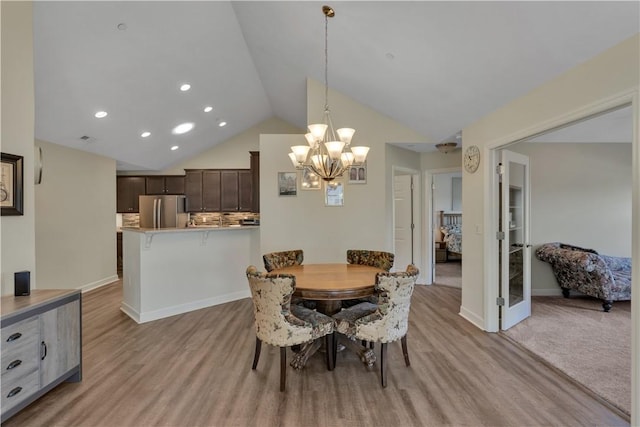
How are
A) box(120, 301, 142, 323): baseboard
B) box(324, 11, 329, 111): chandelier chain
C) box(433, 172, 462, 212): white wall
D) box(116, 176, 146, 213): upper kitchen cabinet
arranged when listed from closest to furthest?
box(324, 11, 329, 111): chandelier chain, box(120, 301, 142, 323): baseboard, box(116, 176, 146, 213): upper kitchen cabinet, box(433, 172, 462, 212): white wall

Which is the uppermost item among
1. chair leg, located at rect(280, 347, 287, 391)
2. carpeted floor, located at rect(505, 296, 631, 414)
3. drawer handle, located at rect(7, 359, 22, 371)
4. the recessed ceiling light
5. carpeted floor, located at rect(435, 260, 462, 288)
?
the recessed ceiling light

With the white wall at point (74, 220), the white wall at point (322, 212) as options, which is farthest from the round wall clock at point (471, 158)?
the white wall at point (74, 220)

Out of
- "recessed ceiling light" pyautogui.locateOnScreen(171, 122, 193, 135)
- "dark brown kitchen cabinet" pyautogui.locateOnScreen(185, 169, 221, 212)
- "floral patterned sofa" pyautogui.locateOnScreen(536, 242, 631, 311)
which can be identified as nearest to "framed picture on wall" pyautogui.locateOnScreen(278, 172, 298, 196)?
"recessed ceiling light" pyautogui.locateOnScreen(171, 122, 193, 135)

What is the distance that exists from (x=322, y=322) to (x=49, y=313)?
197 centimetres

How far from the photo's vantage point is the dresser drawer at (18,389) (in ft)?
6.13

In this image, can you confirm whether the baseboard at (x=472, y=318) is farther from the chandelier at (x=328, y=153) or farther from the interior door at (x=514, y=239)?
the chandelier at (x=328, y=153)

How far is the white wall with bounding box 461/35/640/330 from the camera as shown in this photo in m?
1.93

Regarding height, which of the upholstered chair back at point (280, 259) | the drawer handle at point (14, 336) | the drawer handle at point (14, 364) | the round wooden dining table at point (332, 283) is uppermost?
the upholstered chair back at point (280, 259)

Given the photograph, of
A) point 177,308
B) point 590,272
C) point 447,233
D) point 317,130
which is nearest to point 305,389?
point 317,130

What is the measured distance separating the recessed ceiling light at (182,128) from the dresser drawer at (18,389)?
4.56 m

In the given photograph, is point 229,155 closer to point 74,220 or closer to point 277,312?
point 74,220

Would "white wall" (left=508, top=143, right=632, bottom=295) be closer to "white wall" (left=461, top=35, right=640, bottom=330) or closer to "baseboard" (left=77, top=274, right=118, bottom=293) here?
"white wall" (left=461, top=35, right=640, bottom=330)

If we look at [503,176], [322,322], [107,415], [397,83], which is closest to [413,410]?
[322,322]

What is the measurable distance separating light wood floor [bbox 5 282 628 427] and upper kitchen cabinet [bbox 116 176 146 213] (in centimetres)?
468
